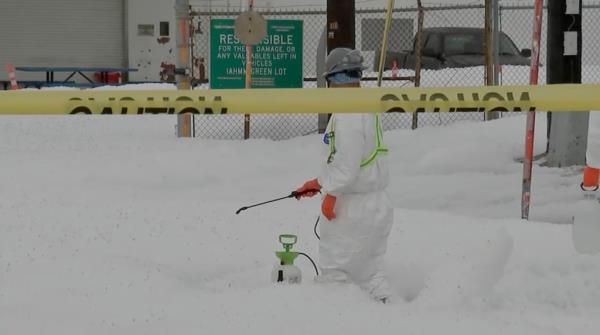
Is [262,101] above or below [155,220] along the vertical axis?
above

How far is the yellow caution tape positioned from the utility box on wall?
26207 millimetres

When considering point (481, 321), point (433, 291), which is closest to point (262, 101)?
point (481, 321)

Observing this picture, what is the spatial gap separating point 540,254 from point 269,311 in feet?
7.86

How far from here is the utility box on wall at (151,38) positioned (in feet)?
102

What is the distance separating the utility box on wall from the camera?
31.0m

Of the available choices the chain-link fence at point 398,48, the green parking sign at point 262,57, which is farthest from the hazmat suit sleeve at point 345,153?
the green parking sign at point 262,57

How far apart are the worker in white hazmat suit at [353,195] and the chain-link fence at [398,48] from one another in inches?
359

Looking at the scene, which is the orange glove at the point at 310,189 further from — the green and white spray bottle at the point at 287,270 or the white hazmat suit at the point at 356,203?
the green and white spray bottle at the point at 287,270

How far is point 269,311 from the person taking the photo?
577 cm

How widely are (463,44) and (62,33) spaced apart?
1525cm

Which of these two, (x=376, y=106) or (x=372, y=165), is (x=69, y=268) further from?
(x=376, y=106)

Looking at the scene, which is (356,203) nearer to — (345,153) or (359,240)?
(359,240)

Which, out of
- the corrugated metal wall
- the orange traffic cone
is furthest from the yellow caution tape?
the corrugated metal wall

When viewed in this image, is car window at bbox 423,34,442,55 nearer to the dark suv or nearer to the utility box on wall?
the dark suv
